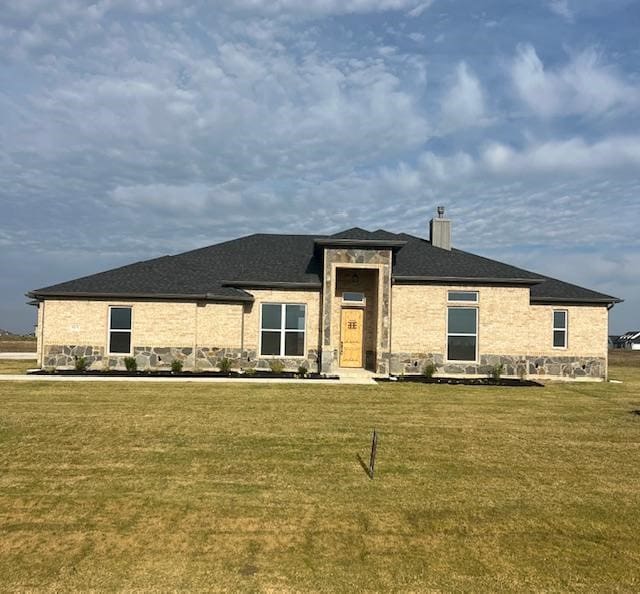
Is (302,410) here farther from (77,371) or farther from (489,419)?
(77,371)

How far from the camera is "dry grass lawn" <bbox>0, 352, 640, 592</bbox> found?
4914 mm

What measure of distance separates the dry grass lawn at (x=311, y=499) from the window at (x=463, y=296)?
806 cm

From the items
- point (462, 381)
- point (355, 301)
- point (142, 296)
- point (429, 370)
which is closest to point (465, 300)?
point (429, 370)

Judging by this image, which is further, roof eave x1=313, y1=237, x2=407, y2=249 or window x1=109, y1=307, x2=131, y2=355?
window x1=109, y1=307, x2=131, y2=355

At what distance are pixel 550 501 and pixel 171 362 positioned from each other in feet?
49.1

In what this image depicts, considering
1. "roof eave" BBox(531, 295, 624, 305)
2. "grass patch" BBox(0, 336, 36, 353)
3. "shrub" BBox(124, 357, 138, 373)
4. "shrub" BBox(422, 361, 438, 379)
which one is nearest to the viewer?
"shrub" BBox(124, 357, 138, 373)

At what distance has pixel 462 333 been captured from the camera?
64.9 ft

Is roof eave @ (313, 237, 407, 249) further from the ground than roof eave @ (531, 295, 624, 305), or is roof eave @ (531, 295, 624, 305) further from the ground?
roof eave @ (313, 237, 407, 249)

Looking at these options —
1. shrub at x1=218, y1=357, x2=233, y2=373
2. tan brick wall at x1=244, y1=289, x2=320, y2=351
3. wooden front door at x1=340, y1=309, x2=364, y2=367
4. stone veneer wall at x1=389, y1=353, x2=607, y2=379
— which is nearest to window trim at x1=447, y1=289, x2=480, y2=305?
stone veneer wall at x1=389, y1=353, x2=607, y2=379

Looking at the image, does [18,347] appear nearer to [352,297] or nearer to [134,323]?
[134,323]

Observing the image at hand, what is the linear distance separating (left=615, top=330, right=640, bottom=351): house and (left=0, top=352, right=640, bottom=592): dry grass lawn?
60975mm

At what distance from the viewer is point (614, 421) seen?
1155 centimetres

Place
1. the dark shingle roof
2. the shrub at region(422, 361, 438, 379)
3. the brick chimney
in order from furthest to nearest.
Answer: the brick chimney < the dark shingle roof < the shrub at region(422, 361, 438, 379)

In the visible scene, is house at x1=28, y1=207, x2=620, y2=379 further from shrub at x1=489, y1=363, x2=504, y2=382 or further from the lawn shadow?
the lawn shadow
